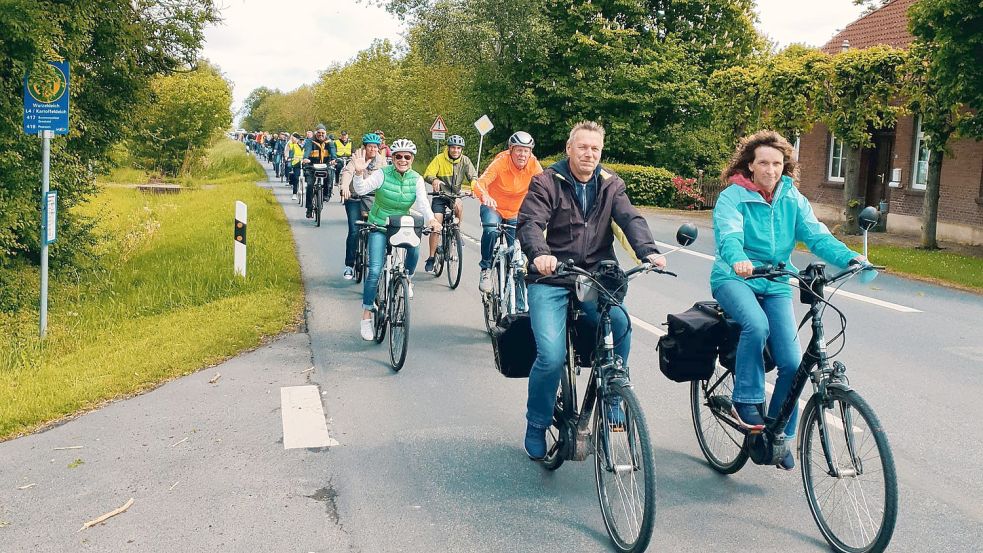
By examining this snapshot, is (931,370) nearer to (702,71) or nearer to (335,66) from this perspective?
(702,71)

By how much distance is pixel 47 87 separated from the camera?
10148 mm

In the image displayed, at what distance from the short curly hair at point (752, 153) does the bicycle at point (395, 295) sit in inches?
134

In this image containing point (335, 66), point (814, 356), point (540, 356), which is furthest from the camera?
point (335, 66)

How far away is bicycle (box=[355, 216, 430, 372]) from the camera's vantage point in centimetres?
807

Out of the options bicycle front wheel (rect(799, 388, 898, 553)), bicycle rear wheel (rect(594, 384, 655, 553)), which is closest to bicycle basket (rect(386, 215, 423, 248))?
bicycle rear wheel (rect(594, 384, 655, 553))

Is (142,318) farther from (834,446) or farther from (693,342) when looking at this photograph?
(834,446)

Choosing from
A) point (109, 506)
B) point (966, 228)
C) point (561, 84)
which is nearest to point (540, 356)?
point (109, 506)

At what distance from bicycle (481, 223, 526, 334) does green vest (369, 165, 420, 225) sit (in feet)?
3.42

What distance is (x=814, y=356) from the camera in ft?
14.7

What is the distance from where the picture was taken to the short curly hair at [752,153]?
514 cm

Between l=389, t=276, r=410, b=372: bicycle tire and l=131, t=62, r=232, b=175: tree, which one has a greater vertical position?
l=131, t=62, r=232, b=175: tree

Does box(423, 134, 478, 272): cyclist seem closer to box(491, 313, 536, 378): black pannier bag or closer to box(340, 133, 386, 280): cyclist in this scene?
box(340, 133, 386, 280): cyclist

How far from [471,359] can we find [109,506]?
4035 millimetres

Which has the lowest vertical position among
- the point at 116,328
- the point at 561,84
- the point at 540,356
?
the point at 116,328
